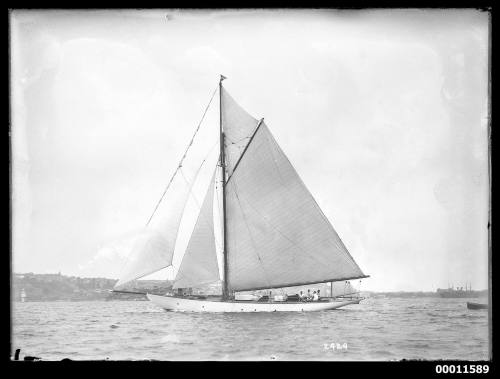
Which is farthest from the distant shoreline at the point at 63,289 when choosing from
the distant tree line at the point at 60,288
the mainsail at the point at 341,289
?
the mainsail at the point at 341,289

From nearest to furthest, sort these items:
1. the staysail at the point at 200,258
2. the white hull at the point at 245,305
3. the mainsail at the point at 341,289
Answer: the staysail at the point at 200,258, the white hull at the point at 245,305, the mainsail at the point at 341,289

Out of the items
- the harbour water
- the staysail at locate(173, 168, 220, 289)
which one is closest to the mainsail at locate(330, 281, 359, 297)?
the staysail at locate(173, 168, 220, 289)

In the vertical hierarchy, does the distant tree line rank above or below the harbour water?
above

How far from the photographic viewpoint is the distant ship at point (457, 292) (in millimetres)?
10883

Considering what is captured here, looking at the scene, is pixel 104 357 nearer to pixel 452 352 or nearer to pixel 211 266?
pixel 452 352

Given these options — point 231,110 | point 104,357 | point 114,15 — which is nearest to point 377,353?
point 104,357

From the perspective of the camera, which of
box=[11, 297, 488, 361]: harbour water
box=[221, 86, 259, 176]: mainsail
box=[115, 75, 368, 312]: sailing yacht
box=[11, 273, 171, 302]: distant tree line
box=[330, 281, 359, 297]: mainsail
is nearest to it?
box=[11, 297, 488, 361]: harbour water

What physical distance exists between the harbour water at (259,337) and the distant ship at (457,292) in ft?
0.34

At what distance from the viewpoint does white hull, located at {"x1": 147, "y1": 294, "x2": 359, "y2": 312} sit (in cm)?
1636

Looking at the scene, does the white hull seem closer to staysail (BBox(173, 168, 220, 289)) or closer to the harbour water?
staysail (BBox(173, 168, 220, 289))
